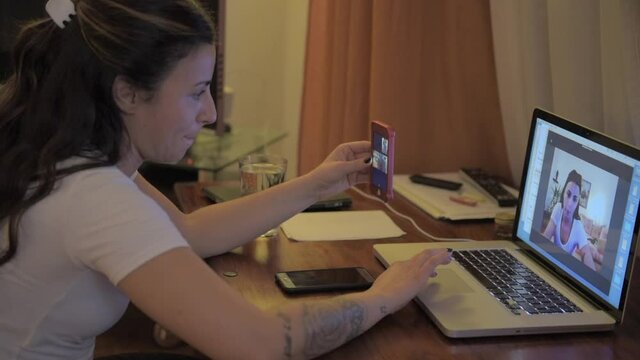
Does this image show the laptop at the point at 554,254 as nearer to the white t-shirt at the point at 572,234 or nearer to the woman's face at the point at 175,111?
the white t-shirt at the point at 572,234

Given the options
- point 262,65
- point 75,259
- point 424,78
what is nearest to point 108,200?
point 75,259

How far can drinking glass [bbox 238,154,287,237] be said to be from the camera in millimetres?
1731

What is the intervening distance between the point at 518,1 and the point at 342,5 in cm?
52

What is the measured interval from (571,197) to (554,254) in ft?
0.37

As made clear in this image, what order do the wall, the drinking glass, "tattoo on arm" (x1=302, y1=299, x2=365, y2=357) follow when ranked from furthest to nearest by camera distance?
the wall < the drinking glass < "tattoo on arm" (x1=302, y1=299, x2=365, y2=357)

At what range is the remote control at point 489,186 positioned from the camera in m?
1.81

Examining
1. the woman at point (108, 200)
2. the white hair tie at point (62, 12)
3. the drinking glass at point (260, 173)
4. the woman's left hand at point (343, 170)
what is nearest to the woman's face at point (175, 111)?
the woman at point (108, 200)

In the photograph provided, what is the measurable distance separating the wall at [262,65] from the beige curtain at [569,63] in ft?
3.00

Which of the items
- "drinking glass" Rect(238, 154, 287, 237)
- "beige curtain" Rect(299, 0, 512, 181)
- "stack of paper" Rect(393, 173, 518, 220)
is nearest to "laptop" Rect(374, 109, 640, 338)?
"stack of paper" Rect(393, 173, 518, 220)

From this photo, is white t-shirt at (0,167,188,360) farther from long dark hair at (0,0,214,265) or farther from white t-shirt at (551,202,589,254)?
white t-shirt at (551,202,589,254)

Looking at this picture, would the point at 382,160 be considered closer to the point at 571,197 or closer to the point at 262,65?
the point at 571,197

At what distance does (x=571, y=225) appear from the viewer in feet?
4.39

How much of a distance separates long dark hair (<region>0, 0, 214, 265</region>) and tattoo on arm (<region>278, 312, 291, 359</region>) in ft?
1.01

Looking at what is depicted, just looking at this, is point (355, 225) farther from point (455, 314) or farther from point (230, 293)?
point (230, 293)
